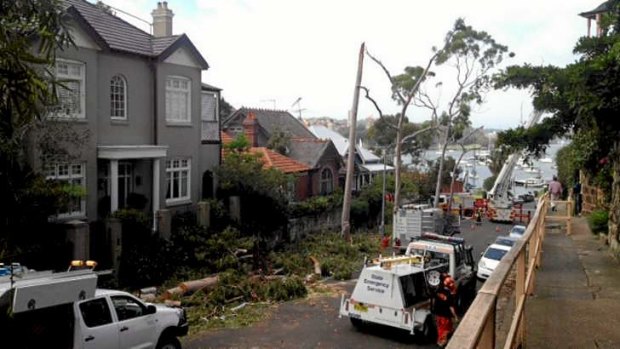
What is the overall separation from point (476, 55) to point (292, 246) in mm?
21876

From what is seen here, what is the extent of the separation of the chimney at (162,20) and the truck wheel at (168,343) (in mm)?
18108

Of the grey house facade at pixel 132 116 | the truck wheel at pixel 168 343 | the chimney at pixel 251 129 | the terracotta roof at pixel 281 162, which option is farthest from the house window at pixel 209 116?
the truck wheel at pixel 168 343

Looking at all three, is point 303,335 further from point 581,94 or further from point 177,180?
point 177,180

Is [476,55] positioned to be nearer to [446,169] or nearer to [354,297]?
[446,169]

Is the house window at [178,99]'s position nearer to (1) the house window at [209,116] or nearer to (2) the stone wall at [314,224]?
(1) the house window at [209,116]

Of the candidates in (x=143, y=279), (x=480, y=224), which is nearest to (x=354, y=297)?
(x=143, y=279)

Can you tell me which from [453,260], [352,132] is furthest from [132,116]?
[352,132]

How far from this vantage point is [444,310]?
1316cm

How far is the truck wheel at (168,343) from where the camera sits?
11828 mm

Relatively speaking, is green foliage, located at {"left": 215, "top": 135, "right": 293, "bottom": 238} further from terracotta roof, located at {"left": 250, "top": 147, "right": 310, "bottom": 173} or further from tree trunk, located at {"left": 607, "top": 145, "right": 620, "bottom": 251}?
tree trunk, located at {"left": 607, "top": 145, "right": 620, "bottom": 251}

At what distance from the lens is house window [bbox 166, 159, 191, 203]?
2530 cm

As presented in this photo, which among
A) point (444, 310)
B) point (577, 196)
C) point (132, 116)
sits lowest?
point (444, 310)

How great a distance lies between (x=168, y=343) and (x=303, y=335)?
13.2 feet

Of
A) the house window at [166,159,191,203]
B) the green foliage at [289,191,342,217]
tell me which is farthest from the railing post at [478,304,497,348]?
the green foliage at [289,191,342,217]
